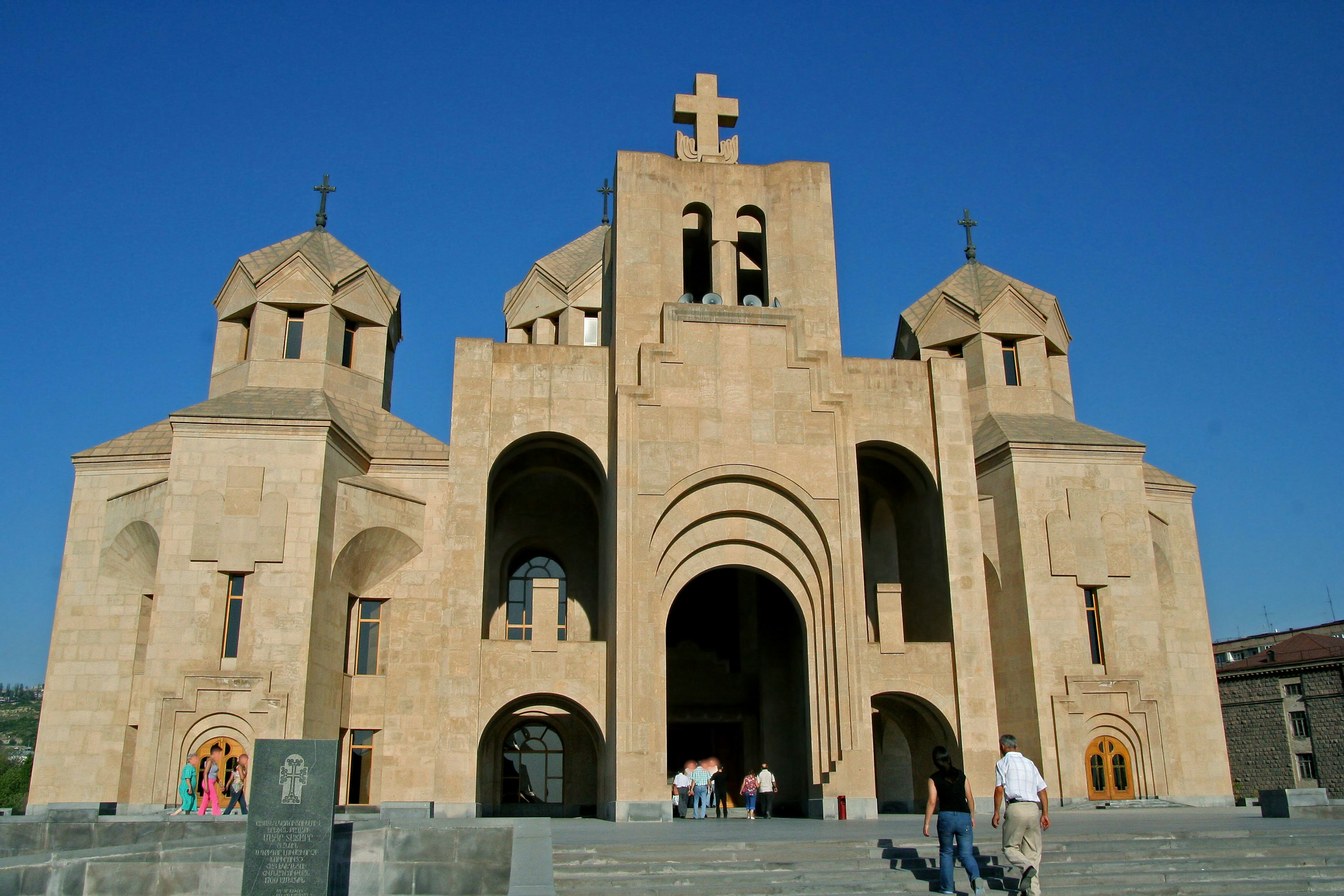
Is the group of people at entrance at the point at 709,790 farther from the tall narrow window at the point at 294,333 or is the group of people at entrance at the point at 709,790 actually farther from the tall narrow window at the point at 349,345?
the tall narrow window at the point at 294,333

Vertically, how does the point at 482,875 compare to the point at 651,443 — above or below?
below

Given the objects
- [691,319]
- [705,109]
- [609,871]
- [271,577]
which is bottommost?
[609,871]

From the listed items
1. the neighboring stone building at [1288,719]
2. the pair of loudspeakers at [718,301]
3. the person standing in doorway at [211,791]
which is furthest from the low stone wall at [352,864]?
A: the neighboring stone building at [1288,719]

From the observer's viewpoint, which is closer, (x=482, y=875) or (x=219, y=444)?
(x=482, y=875)

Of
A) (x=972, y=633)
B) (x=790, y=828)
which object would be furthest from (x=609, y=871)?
(x=972, y=633)

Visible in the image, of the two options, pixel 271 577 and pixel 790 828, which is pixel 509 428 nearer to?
pixel 271 577

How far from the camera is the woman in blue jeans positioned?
1088 cm

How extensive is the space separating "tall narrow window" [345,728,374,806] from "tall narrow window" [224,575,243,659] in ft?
13.0

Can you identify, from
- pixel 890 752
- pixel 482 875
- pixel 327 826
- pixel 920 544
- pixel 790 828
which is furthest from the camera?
pixel 890 752

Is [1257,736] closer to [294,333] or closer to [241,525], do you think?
[294,333]

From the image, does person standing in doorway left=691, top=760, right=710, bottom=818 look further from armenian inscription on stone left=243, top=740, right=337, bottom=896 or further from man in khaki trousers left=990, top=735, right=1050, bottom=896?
armenian inscription on stone left=243, top=740, right=337, bottom=896

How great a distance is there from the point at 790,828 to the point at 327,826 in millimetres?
8582

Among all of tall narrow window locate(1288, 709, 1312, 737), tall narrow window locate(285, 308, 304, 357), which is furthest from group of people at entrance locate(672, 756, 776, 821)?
tall narrow window locate(1288, 709, 1312, 737)

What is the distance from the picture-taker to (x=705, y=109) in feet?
85.2
